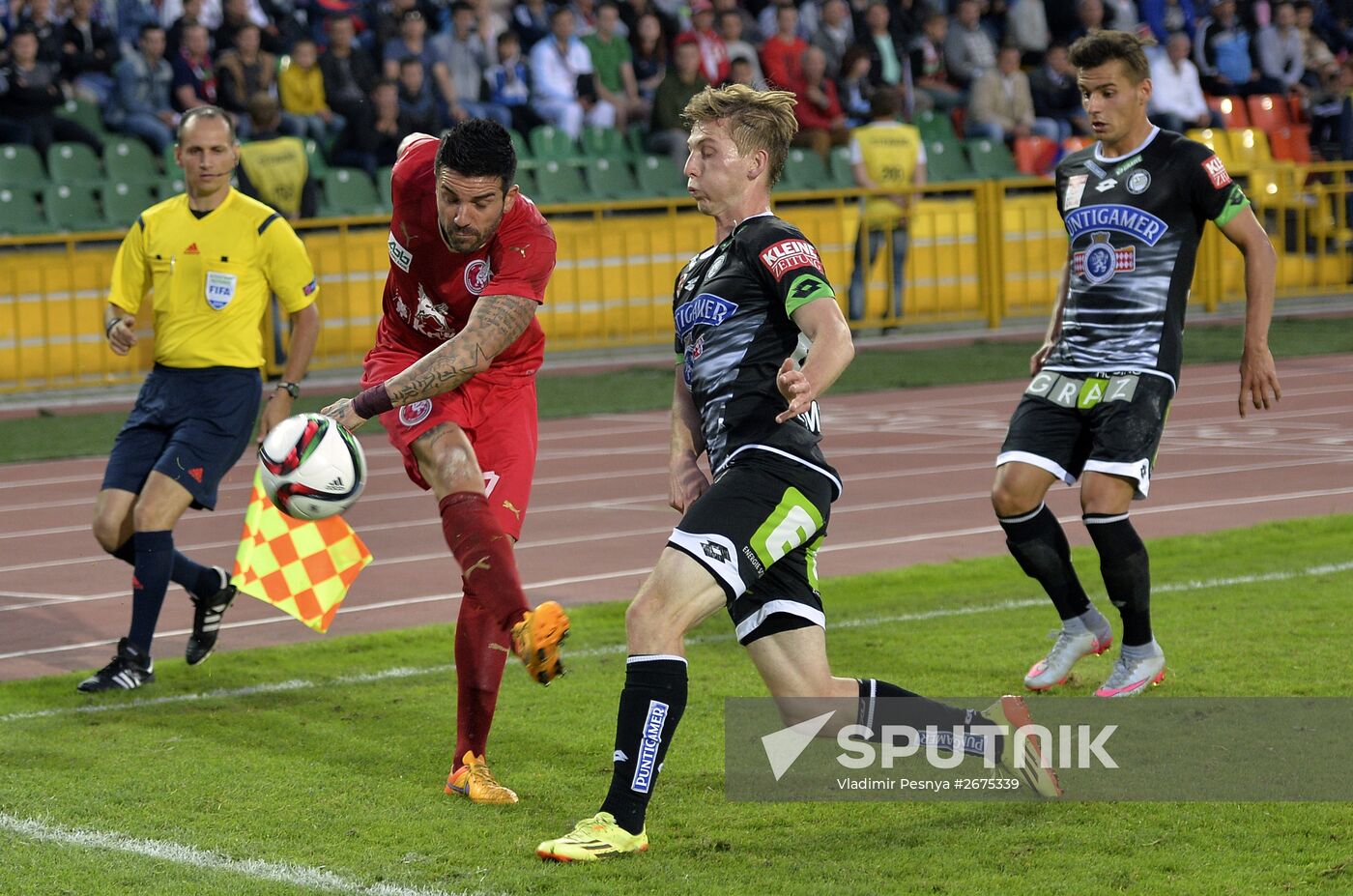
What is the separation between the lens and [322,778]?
6.00 m

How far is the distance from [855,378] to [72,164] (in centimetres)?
769

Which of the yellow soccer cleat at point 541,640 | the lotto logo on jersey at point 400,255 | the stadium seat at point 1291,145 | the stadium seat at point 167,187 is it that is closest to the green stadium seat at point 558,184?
the stadium seat at point 167,187

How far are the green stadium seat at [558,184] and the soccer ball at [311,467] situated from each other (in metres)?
14.5

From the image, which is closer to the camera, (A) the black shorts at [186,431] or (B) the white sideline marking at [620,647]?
(B) the white sideline marking at [620,647]

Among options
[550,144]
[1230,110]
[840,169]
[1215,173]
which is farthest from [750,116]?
[1230,110]

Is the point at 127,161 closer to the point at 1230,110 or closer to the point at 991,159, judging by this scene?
the point at 991,159

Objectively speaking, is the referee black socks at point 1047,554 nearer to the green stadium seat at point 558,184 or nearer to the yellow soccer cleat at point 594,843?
the yellow soccer cleat at point 594,843

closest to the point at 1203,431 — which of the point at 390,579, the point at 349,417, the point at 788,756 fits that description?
the point at 390,579

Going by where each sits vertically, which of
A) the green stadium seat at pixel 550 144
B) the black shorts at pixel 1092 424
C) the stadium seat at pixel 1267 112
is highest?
the stadium seat at pixel 1267 112

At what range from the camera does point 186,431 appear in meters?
7.76

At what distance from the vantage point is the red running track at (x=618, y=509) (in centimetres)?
898

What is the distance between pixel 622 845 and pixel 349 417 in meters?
1.53

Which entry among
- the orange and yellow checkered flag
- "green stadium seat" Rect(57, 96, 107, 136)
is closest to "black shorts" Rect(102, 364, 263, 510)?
the orange and yellow checkered flag

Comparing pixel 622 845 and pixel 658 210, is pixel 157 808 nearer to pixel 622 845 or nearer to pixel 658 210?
pixel 622 845
